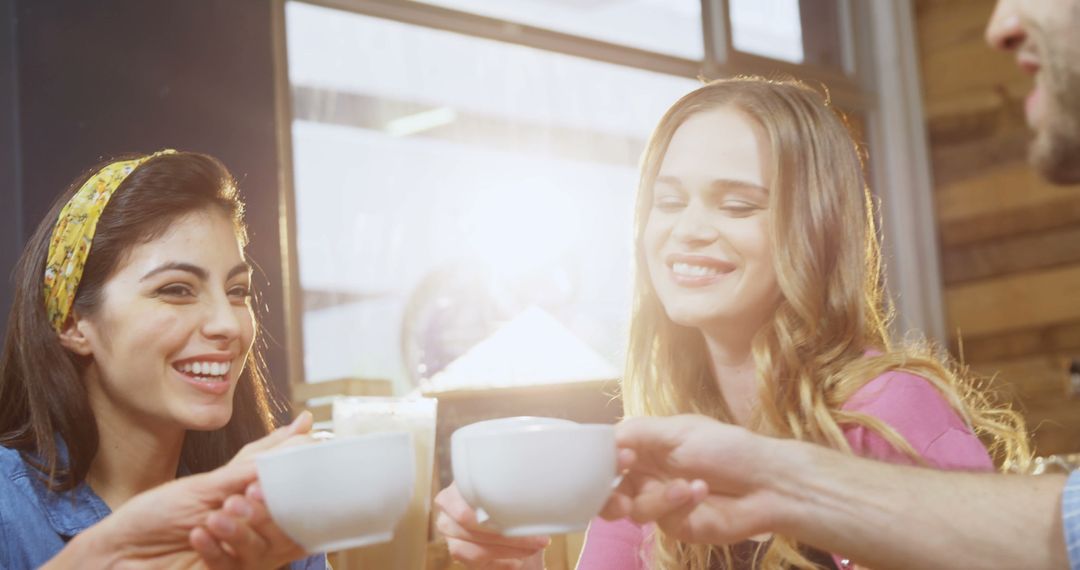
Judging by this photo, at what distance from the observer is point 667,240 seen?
1485 mm

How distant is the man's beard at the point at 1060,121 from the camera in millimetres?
1173

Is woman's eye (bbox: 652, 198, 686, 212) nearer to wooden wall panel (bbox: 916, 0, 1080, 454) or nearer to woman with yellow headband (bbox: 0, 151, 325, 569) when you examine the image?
woman with yellow headband (bbox: 0, 151, 325, 569)

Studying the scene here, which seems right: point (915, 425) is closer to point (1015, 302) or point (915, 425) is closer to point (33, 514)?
point (33, 514)

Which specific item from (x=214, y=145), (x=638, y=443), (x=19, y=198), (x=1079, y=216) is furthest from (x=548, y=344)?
(x=1079, y=216)

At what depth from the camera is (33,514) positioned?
1.34m

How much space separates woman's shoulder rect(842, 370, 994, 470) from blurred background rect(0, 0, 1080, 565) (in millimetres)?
590

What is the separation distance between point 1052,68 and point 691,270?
476mm

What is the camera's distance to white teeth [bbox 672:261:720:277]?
4.75 ft

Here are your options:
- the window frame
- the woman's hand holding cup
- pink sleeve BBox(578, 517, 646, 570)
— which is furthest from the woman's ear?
the window frame

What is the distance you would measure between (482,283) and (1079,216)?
2294mm

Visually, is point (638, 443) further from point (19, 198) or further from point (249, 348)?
point (19, 198)

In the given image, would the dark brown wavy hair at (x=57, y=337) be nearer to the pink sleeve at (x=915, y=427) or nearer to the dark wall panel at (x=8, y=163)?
the dark wall panel at (x=8, y=163)

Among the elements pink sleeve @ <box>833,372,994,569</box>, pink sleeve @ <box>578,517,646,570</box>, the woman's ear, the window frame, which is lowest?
pink sleeve @ <box>578,517,646,570</box>

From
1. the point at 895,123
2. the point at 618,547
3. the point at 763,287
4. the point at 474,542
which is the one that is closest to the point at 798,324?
the point at 763,287
